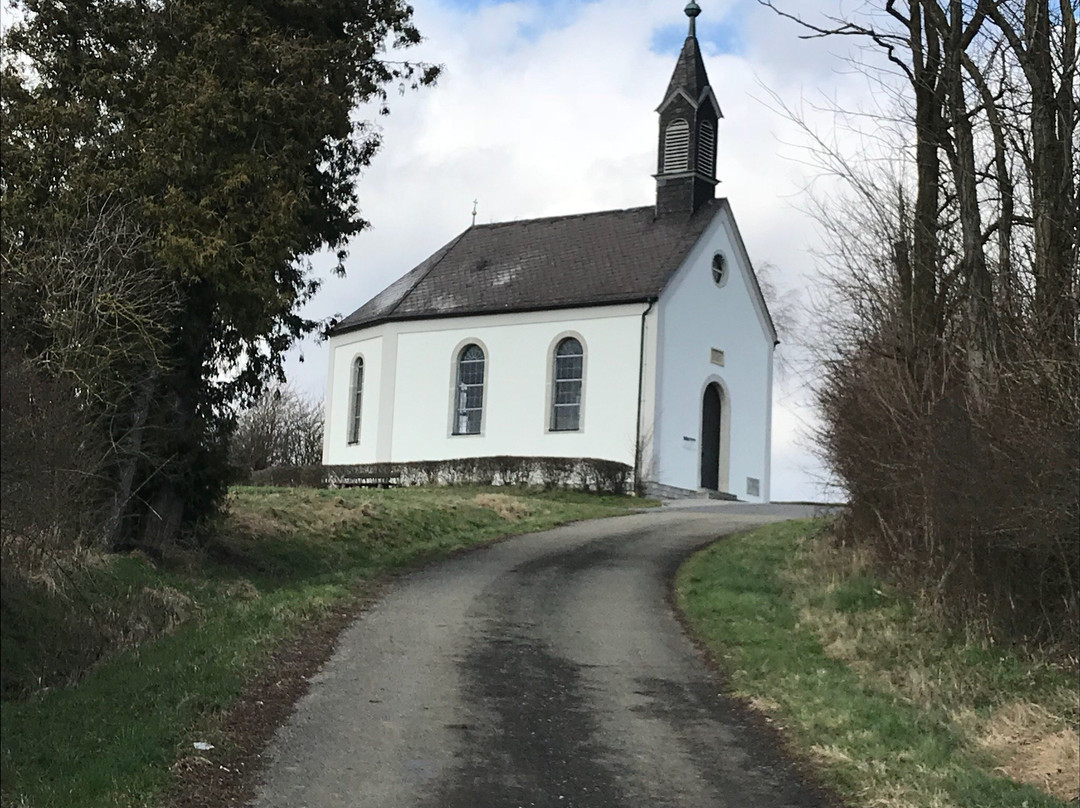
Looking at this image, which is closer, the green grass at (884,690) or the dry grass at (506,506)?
the green grass at (884,690)

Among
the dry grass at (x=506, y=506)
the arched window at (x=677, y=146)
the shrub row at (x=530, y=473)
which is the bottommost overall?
the dry grass at (x=506, y=506)

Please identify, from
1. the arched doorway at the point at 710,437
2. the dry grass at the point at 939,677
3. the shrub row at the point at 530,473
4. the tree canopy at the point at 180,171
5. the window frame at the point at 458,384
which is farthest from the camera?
the window frame at the point at 458,384

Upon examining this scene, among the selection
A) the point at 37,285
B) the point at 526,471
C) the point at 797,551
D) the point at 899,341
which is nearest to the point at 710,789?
the point at 899,341

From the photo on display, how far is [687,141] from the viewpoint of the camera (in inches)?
1432

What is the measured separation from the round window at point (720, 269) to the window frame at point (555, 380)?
436 centimetres

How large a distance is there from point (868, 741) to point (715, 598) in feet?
19.3

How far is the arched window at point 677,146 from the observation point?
119 feet

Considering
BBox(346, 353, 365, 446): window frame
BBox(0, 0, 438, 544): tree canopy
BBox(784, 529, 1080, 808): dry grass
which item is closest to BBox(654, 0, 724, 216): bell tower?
BBox(346, 353, 365, 446): window frame

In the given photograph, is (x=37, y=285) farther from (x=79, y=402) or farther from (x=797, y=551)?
(x=797, y=551)

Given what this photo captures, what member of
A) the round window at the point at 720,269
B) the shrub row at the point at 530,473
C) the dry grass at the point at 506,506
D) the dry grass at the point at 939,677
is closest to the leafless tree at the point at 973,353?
the dry grass at the point at 939,677

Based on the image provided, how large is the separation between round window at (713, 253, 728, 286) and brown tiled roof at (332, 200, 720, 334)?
1280mm

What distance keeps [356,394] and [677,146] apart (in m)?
11.8

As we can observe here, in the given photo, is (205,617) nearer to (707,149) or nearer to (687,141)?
(687,141)

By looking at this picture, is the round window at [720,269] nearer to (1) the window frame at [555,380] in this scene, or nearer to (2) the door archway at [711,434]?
(2) the door archway at [711,434]
